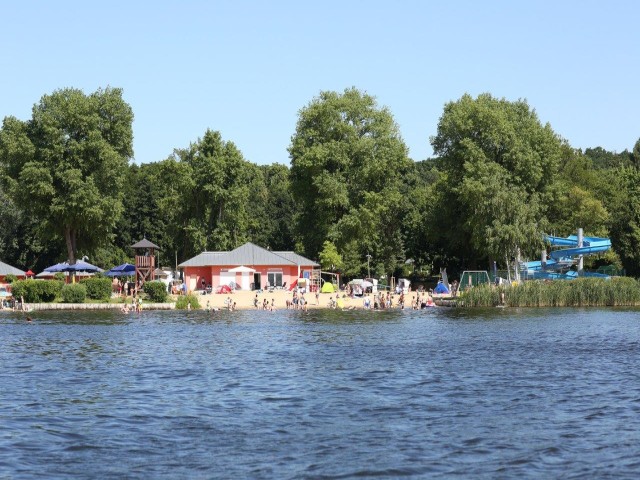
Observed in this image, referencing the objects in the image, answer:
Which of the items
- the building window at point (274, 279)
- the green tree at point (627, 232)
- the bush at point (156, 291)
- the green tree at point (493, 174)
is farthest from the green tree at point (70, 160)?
the green tree at point (627, 232)

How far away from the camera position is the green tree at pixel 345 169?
80875 millimetres

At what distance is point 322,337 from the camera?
42.5 m

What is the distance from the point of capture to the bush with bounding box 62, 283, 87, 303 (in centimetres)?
6444

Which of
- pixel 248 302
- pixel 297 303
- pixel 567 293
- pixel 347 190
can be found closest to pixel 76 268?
pixel 248 302

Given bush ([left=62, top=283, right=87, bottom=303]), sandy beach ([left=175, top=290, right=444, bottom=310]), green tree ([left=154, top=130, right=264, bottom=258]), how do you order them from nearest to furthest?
bush ([left=62, top=283, right=87, bottom=303]) → sandy beach ([left=175, top=290, right=444, bottom=310]) → green tree ([left=154, top=130, right=264, bottom=258])

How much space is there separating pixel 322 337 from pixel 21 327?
57.9 ft

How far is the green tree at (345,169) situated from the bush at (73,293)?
24369 millimetres

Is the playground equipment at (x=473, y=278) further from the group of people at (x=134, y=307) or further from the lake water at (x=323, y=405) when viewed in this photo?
the lake water at (x=323, y=405)

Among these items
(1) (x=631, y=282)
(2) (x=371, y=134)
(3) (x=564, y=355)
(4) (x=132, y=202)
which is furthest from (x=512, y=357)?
(4) (x=132, y=202)

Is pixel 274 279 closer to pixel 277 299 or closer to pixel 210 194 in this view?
pixel 277 299

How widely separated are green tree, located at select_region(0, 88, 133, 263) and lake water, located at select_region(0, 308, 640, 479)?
31.6 m

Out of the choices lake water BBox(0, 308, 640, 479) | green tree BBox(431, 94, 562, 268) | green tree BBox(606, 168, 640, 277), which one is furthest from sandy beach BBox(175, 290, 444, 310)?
lake water BBox(0, 308, 640, 479)

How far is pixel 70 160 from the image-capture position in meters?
75.2

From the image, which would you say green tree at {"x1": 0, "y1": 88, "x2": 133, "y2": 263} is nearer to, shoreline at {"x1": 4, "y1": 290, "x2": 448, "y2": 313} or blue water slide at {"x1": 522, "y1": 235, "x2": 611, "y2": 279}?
shoreline at {"x1": 4, "y1": 290, "x2": 448, "y2": 313}
